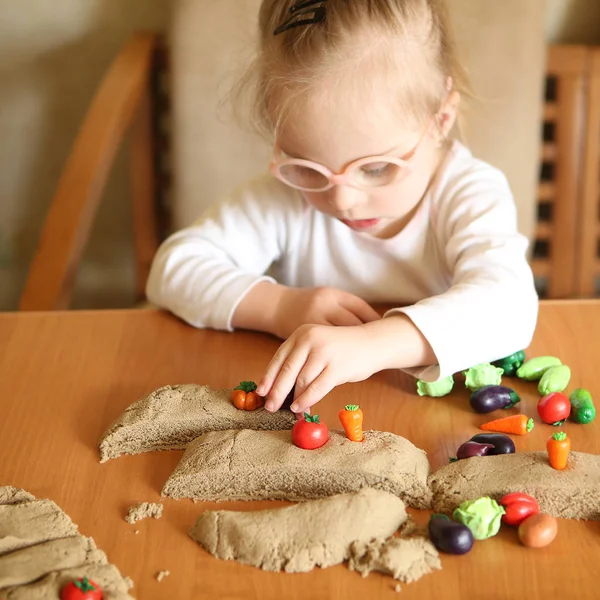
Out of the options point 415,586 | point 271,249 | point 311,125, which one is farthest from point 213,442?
point 271,249

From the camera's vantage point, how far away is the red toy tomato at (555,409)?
0.74 m

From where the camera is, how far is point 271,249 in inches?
43.4

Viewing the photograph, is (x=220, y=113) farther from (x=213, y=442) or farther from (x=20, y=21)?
(x=213, y=442)

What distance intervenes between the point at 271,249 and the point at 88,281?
802 mm

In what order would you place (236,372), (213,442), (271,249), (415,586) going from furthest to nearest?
(271,249)
(236,372)
(213,442)
(415,586)

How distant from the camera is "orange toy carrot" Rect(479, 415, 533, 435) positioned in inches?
28.7

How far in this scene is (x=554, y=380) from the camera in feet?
2.59

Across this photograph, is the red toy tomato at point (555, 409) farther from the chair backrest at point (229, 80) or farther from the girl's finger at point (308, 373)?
the chair backrest at point (229, 80)

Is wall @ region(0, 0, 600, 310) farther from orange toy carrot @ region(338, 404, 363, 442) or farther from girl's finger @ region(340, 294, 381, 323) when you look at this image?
orange toy carrot @ region(338, 404, 363, 442)

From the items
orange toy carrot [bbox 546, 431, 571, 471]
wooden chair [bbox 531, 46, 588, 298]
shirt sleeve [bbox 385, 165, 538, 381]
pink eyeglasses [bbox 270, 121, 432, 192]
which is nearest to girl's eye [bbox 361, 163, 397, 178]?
pink eyeglasses [bbox 270, 121, 432, 192]

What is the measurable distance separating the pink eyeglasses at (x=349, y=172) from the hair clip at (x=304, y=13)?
0.13m

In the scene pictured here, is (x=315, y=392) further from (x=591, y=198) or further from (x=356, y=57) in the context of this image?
(x=591, y=198)

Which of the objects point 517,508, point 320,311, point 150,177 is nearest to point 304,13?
point 320,311

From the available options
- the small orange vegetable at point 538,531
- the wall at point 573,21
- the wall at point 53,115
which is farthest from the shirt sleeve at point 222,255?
the wall at point 573,21
